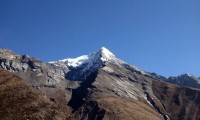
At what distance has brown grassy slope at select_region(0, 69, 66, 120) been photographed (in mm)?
150000

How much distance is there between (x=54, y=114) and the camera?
161250 millimetres

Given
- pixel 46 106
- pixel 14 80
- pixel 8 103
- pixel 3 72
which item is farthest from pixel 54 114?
pixel 3 72

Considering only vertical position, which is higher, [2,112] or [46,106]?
[46,106]

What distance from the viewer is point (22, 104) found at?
15912cm

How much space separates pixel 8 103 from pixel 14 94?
34.9ft

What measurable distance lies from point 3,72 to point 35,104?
142ft

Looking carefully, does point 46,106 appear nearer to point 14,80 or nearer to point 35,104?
point 35,104

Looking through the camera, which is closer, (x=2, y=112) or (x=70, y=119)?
(x=2, y=112)

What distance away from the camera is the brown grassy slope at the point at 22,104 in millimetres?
150000

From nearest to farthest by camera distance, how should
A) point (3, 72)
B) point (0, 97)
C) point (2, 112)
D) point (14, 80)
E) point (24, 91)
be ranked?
point (2, 112), point (0, 97), point (24, 91), point (14, 80), point (3, 72)

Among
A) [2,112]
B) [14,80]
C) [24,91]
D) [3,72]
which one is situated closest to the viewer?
[2,112]

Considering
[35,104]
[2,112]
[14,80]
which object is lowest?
[2,112]

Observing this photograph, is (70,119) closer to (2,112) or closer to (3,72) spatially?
(2,112)

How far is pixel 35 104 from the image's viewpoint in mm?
164500
